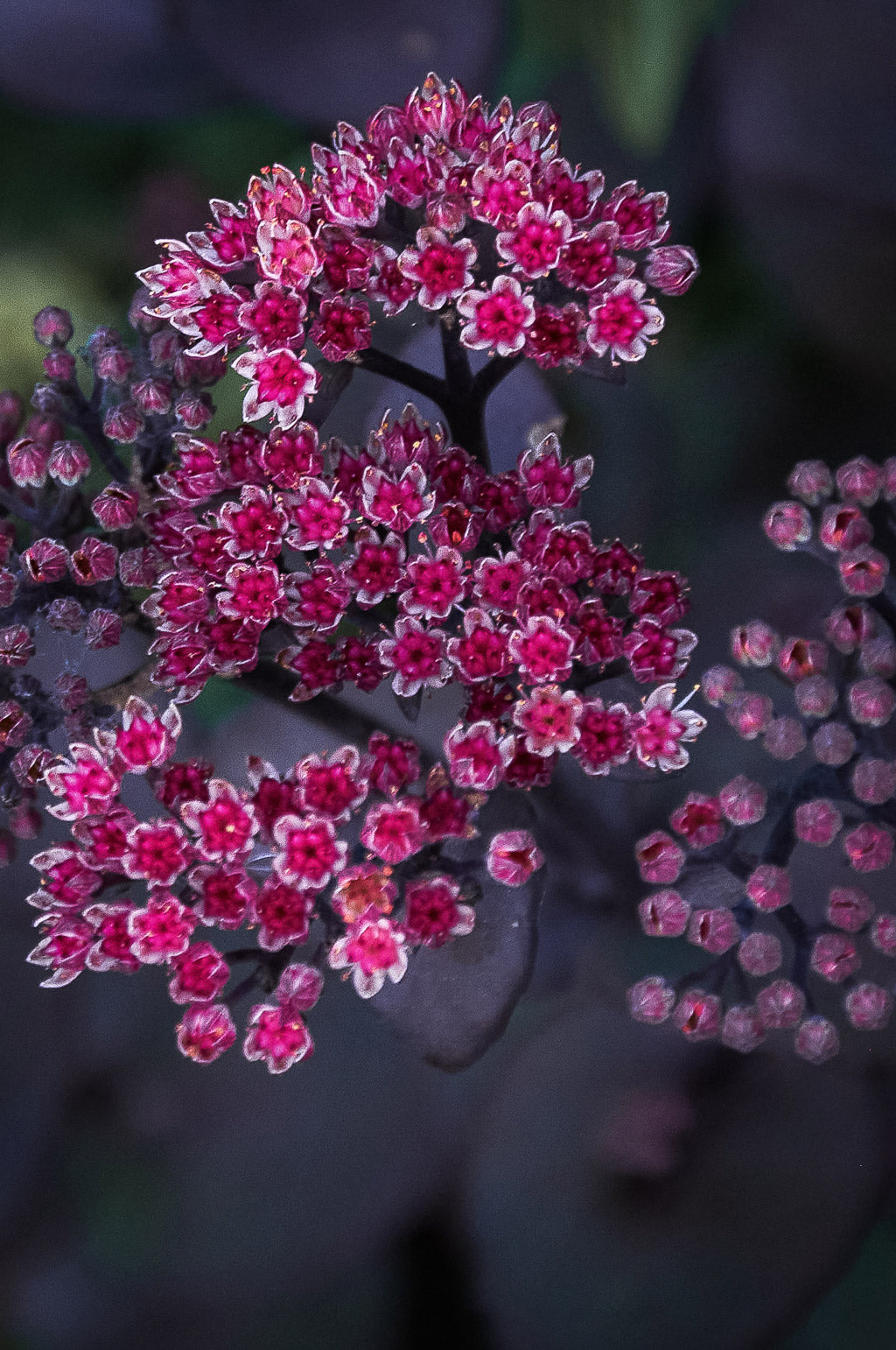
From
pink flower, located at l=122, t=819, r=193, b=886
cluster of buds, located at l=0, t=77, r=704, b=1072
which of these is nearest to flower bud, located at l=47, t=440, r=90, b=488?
cluster of buds, located at l=0, t=77, r=704, b=1072

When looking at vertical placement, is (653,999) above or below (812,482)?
below

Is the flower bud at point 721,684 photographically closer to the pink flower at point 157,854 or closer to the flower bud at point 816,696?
the flower bud at point 816,696

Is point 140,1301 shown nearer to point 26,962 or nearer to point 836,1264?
point 26,962

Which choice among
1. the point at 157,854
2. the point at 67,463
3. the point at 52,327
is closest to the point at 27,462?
the point at 67,463

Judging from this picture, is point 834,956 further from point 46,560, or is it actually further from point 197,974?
point 46,560

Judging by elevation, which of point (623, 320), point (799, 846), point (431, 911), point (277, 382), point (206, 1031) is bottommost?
point (206, 1031)

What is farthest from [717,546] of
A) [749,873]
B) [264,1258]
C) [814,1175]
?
[264,1258]
